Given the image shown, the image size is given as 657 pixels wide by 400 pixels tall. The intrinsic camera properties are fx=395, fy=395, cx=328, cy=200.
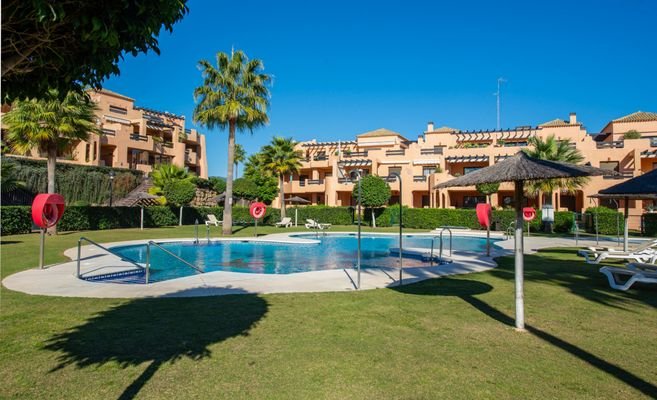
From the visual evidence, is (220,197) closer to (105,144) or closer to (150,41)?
(105,144)

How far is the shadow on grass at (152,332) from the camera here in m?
4.10

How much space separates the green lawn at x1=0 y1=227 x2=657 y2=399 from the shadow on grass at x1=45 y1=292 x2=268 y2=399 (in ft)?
0.07

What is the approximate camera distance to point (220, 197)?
34531 mm

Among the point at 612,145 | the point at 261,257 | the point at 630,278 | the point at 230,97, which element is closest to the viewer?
the point at 630,278

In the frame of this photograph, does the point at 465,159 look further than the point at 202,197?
No

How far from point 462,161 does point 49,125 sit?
3231cm

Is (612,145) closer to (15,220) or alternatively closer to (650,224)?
(650,224)

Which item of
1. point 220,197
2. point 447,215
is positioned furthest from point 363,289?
point 220,197

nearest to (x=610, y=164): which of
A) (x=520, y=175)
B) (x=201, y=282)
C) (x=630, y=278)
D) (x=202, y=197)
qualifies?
(x=630, y=278)

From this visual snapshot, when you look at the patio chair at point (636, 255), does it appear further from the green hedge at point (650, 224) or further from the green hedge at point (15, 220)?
the green hedge at point (15, 220)

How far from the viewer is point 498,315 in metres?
6.02

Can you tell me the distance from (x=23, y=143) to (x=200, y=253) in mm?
11963

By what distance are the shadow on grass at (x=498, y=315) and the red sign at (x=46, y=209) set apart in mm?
8118

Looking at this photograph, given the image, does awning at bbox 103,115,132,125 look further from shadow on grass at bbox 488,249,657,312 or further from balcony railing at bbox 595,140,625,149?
balcony railing at bbox 595,140,625,149
